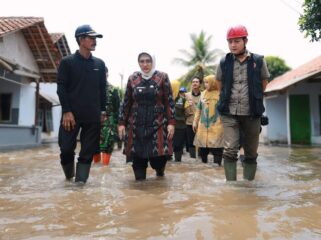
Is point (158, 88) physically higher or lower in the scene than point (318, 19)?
lower

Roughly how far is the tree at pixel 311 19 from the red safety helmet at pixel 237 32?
617 centimetres

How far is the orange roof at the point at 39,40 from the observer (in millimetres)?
13515

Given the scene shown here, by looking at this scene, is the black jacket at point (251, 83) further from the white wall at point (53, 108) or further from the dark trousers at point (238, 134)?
the white wall at point (53, 108)

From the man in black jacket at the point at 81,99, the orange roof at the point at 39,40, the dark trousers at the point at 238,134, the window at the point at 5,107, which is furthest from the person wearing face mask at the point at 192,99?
the window at the point at 5,107

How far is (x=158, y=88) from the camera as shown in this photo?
14.8 feet

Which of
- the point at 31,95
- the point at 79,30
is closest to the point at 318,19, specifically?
the point at 79,30

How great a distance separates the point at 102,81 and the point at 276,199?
2.25 meters

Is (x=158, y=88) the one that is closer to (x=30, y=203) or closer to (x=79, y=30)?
(x=79, y=30)

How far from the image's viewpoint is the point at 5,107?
50.4ft

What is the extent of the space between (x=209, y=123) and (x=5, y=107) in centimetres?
1115

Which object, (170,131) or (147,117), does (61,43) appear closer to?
(147,117)

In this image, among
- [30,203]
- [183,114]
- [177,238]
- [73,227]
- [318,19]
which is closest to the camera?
[177,238]

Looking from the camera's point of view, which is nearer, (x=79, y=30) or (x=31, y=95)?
(x=79, y=30)

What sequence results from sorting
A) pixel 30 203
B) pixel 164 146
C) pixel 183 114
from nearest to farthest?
pixel 30 203 < pixel 164 146 < pixel 183 114
